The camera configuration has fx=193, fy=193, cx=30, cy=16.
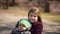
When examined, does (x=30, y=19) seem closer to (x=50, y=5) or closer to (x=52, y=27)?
(x=52, y=27)

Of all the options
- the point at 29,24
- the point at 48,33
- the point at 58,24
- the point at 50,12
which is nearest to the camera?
the point at 29,24

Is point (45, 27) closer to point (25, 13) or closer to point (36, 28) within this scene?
point (25, 13)

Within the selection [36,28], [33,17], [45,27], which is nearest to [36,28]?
[36,28]

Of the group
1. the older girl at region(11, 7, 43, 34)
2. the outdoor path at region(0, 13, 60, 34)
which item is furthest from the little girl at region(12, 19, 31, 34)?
the outdoor path at region(0, 13, 60, 34)

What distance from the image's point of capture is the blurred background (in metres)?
5.95

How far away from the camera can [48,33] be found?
17.0 ft

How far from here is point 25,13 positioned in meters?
8.29

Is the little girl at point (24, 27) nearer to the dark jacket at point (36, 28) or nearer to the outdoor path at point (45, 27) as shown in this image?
the dark jacket at point (36, 28)

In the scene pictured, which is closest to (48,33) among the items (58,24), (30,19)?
(58,24)

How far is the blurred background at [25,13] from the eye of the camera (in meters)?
5.95

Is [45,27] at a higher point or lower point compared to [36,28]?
lower

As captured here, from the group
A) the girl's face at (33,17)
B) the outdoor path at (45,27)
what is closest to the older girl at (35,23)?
the girl's face at (33,17)

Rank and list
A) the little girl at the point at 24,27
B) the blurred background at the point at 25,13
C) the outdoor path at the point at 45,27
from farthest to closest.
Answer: the blurred background at the point at 25,13 → the outdoor path at the point at 45,27 → the little girl at the point at 24,27

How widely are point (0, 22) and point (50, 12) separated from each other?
9.07 feet
